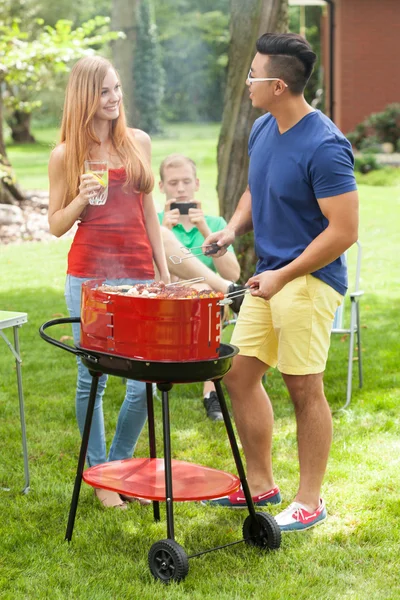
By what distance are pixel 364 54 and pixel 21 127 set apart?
1611cm

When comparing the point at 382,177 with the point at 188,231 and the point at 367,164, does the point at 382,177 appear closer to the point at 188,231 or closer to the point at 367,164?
the point at 367,164

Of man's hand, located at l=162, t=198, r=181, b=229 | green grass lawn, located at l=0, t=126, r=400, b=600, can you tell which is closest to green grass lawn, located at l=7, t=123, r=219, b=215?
green grass lawn, located at l=0, t=126, r=400, b=600

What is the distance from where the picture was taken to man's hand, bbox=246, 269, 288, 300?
10.6ft

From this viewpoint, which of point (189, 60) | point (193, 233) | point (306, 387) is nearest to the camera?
point (306, 387)

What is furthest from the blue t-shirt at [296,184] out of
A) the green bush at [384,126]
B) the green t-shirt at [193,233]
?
the green bush at [384,126]

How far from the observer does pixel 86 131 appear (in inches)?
140

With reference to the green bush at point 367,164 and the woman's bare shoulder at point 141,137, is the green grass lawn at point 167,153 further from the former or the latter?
the woman's bare shoulder at point 141,137

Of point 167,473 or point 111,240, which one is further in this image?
point 111,240

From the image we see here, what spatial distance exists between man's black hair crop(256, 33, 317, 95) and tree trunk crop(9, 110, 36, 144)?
29611mm

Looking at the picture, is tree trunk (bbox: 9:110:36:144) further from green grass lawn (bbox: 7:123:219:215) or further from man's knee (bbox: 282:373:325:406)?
man's knee (bbox: 282:373:325:406)

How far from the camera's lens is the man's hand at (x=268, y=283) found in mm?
3238

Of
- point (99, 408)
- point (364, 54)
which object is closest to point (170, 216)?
point (99, 408)

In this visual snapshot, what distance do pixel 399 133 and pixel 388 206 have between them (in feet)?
19.8

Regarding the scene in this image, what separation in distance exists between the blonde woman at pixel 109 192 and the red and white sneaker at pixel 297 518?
2.32 feet
